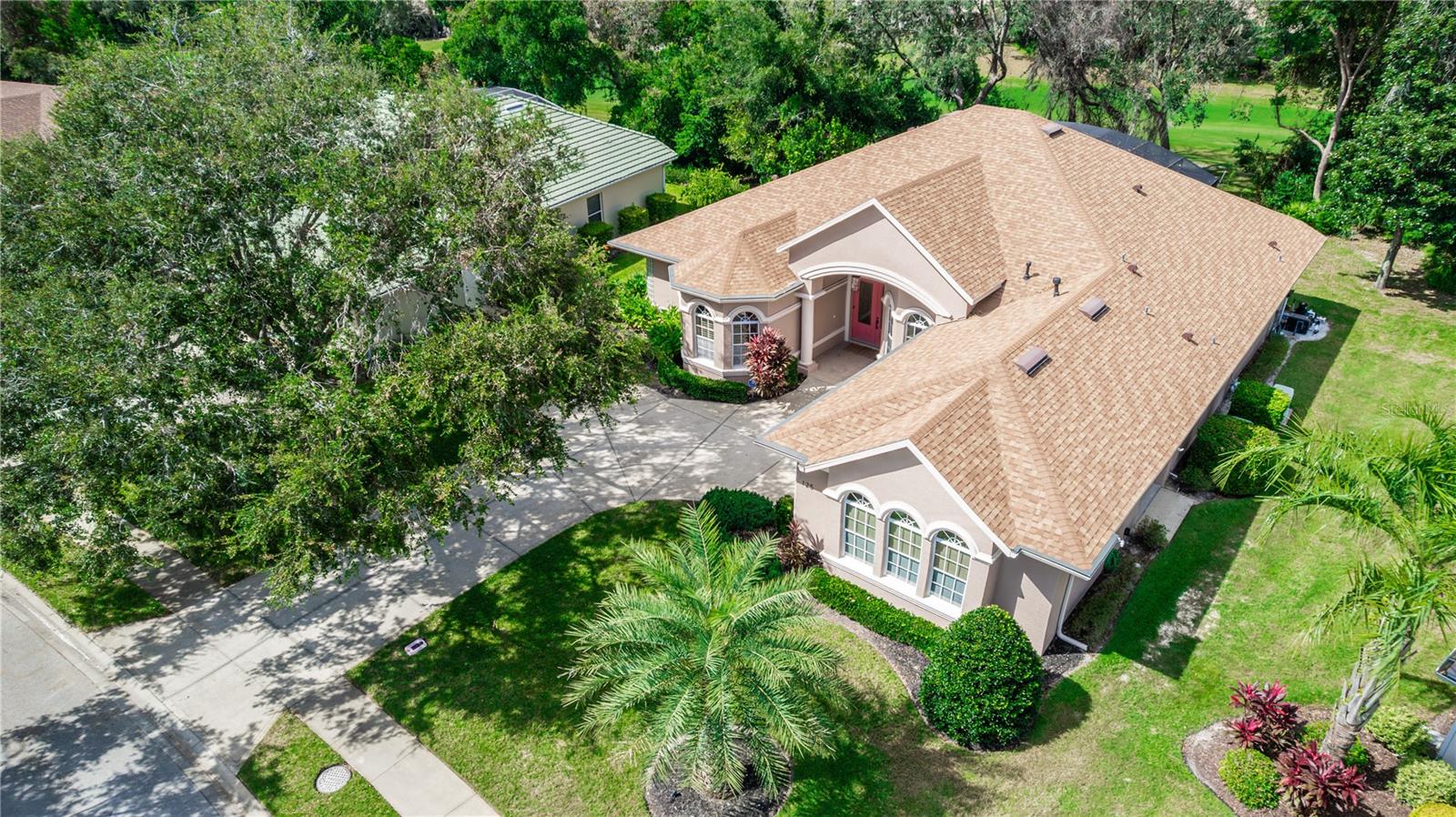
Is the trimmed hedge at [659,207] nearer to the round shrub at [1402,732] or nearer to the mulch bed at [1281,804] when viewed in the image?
the mulch bed at [1281,804]

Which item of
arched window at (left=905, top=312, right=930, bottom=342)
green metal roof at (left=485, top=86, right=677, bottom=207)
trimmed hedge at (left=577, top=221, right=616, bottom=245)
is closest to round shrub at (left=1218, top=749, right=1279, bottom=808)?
arched window at (left=905, top=312, right=930, bottom=342)

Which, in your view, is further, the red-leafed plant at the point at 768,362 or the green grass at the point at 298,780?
the red-leafed plant at the point at 768,362

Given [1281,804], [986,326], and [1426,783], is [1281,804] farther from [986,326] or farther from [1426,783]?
[986,326]

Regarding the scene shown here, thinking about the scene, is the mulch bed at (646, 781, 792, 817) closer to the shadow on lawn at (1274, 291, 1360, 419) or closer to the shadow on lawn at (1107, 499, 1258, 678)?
the shadow on lawn at (1107, 499, 1258, 678)

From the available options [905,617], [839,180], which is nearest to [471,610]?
[905,617]

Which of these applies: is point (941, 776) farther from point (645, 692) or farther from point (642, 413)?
point (642, 413)

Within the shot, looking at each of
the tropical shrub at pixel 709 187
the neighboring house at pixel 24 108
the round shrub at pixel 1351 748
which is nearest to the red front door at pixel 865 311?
the tropical shrub at pixel 709 187

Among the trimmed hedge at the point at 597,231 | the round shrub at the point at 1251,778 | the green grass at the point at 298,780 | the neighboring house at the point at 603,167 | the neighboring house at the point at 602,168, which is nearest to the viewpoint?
the round shrub at the point at 1251,778
